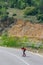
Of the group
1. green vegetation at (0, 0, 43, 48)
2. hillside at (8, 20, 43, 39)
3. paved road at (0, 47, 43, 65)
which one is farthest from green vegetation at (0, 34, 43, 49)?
green vegetation at (0, 0, 43, 48)

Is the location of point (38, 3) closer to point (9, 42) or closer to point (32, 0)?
point (32, 0)

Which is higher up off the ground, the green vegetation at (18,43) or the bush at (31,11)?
the green vegetation at (18,43)

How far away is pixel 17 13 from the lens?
7044cm

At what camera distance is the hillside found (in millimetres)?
59312

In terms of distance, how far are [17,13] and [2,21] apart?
4.40m

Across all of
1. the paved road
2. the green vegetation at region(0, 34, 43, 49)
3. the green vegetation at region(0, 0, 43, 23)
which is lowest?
the green vegetation at region(0, 0, 43, 23)

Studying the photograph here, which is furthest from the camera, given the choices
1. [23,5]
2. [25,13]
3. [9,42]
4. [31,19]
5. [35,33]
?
[23,5]

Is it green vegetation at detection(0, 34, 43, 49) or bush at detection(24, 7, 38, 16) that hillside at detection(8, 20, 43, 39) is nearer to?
bush at detection(24, 7, 38, 16)

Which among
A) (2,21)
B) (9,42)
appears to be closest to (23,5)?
(2,21)

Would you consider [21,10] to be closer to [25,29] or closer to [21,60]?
[25,29]

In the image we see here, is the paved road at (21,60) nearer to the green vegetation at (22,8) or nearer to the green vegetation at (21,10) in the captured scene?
the green vegetation at (21,10)

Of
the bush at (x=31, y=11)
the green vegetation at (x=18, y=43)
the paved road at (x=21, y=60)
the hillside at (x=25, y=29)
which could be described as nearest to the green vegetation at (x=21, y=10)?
the bush at (x=31, y=11)

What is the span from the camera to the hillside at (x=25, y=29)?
195ft

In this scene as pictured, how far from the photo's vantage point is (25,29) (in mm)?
61719
